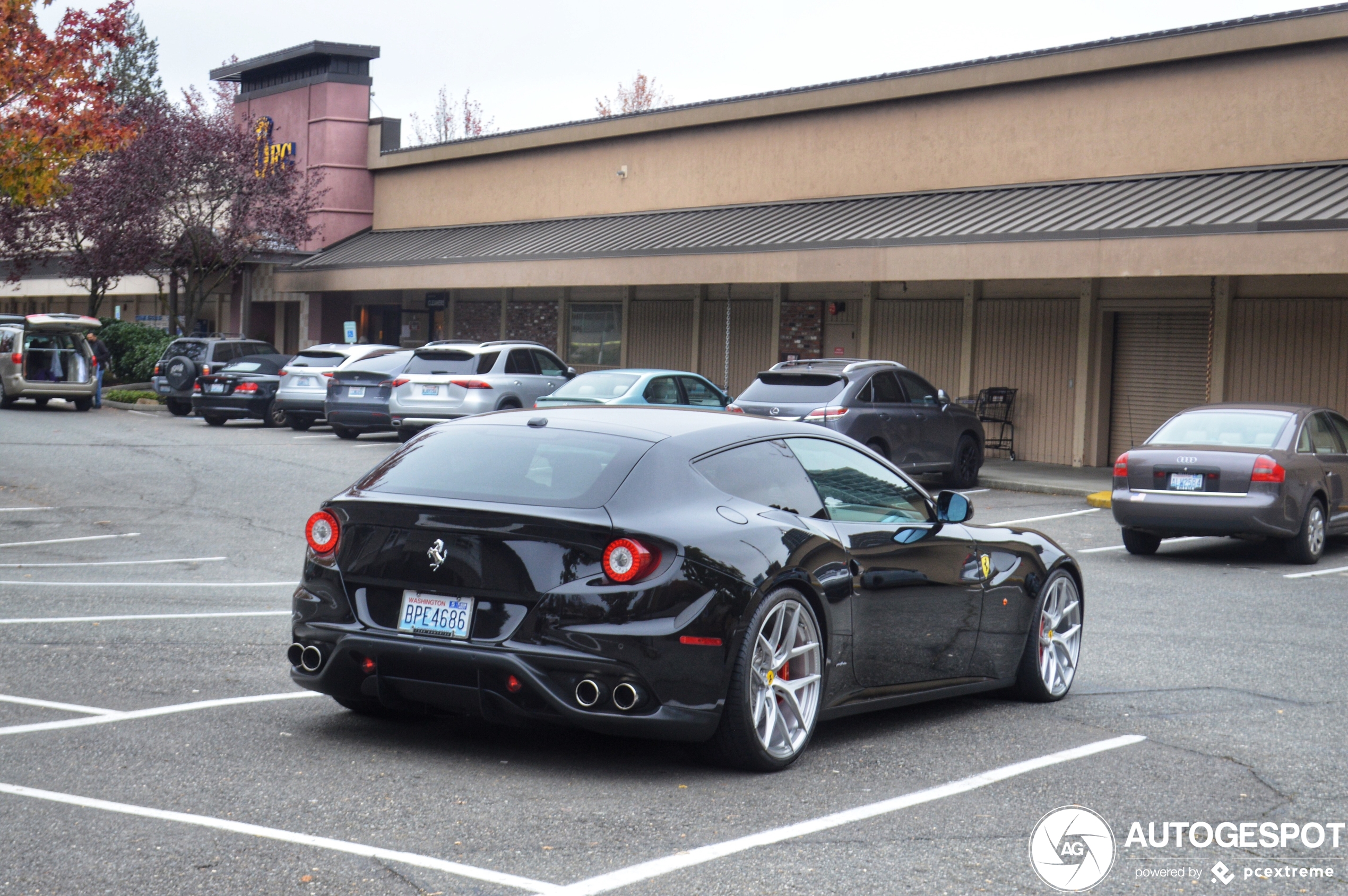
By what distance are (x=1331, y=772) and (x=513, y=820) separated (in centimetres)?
342

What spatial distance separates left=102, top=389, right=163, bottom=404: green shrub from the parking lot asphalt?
85.6 ft

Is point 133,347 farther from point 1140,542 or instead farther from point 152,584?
point 1140,542

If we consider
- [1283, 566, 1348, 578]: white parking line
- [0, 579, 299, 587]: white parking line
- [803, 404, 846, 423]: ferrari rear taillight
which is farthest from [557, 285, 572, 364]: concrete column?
[0, 579, 299, 587]: white parking line

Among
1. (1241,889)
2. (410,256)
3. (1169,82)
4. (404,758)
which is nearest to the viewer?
(1241,889)

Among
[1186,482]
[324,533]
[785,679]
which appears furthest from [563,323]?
[785,679]

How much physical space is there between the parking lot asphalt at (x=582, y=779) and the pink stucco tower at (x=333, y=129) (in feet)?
103

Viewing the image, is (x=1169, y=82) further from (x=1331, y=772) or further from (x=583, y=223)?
(x=1331, y=772)

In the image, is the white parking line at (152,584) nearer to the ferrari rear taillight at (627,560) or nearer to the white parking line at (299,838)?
the white parking line at (299,838)

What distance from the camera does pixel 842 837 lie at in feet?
16.0

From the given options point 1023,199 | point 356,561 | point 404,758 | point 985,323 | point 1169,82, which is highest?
point 1169,82

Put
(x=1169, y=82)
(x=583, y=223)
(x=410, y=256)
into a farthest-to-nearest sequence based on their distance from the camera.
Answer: (x=410, y=256), (x=583, y=223), (x=1169, y=82)

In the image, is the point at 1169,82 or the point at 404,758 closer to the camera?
the point at 404,758

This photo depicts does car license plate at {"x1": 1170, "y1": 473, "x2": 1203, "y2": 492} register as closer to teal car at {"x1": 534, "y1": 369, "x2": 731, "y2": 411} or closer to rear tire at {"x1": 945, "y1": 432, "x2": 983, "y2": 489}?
rear tire at {"x1": 945, "y1": 432, "x2": 983, "y2": 489}

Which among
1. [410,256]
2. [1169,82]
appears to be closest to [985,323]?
[1169,82]
